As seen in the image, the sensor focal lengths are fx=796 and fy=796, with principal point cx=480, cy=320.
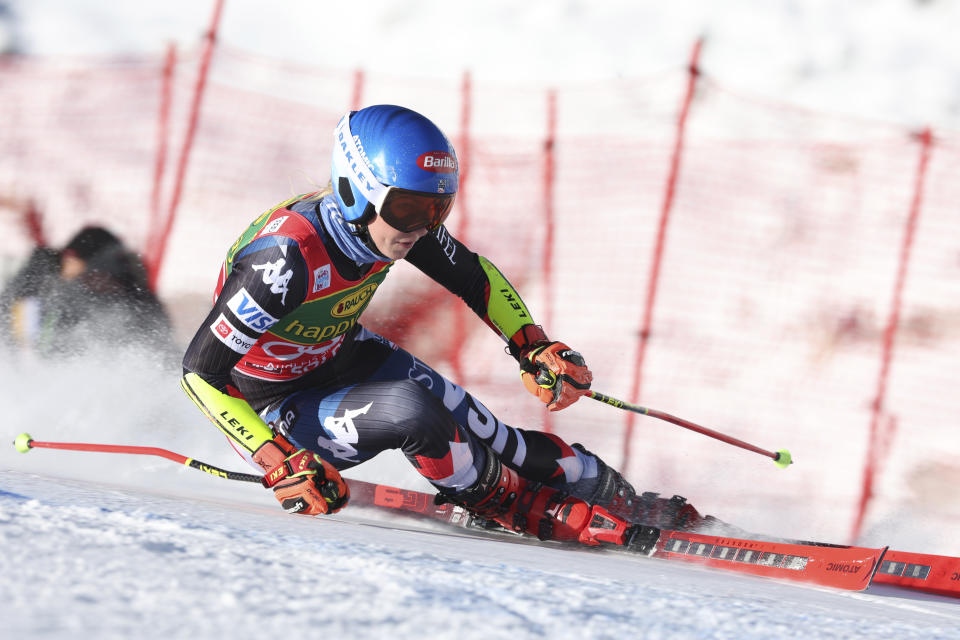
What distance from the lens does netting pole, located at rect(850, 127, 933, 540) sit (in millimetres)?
3961

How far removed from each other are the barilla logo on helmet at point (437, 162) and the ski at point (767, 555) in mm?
1393

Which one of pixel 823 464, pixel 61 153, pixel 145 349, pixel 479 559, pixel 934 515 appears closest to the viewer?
pixel 479 559

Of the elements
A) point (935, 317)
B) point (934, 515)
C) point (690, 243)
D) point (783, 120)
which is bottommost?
point (934, 515)

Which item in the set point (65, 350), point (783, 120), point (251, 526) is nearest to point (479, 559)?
point (251, 526)

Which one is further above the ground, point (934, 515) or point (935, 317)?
point (935, 317)

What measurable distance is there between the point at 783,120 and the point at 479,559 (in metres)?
4.06

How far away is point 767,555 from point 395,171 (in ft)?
5.72

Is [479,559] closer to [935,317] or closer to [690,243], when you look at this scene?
[690,243]

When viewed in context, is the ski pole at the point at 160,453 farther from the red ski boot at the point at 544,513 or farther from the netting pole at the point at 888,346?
the netting pole at the point at 888,346

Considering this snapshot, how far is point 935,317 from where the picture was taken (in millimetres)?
4211

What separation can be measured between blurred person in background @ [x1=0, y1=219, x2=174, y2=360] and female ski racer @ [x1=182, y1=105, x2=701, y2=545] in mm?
2071

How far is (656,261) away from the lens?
4.54 metres

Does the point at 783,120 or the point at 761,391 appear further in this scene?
the point at 783,120

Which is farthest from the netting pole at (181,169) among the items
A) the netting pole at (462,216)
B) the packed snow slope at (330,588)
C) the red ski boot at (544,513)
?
the red ski boot at (544,513)
